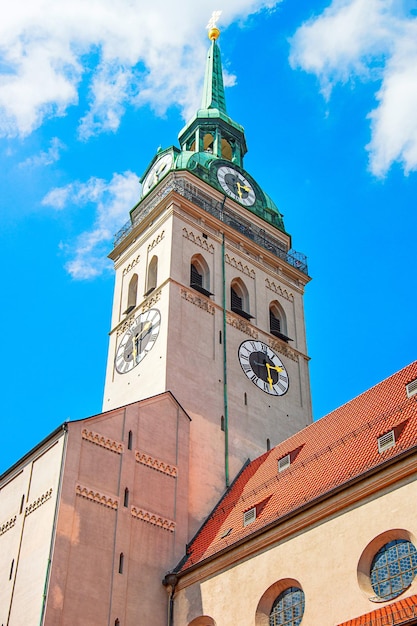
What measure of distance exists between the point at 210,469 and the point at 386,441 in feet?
27.3

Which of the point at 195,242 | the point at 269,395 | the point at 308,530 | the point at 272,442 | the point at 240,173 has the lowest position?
the point at 308,530

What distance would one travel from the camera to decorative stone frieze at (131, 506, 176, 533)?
23.9 m

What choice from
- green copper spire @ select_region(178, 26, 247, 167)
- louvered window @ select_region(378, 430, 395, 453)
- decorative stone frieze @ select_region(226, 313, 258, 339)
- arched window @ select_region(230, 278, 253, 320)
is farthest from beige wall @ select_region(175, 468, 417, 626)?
green copper spire @ select_region(178, 26, 247, 167)

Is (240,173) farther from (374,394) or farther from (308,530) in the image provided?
(308,530)

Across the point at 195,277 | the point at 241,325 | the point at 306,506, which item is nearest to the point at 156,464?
the point at 306,506

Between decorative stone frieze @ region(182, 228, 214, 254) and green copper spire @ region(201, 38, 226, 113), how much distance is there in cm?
1426

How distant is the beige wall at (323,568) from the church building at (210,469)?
0.04 m

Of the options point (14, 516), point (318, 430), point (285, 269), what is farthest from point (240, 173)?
point (14, 516)

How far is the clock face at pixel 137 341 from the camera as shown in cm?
3039

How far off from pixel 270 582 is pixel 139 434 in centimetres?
701

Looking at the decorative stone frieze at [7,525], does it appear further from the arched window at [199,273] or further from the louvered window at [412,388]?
the arched window at [199,273]

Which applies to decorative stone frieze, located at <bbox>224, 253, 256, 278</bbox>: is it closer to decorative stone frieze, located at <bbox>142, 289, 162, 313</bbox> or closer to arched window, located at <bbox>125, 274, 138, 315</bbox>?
arched window, located at <bbox>125, 274, 138, 315</bbox>

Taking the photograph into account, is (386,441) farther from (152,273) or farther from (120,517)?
(152,273)

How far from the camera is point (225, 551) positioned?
2164 cm
